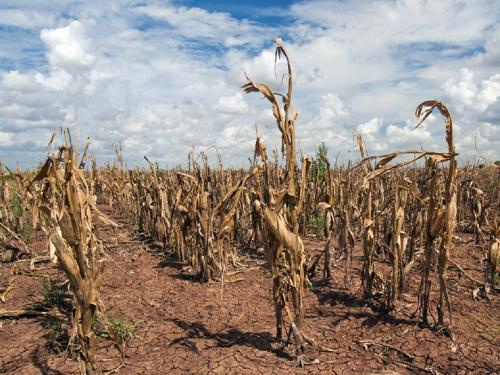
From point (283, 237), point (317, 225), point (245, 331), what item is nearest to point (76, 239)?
point (283, 237)

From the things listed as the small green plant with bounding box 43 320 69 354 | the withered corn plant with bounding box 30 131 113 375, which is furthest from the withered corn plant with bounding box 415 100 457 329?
the small green plant with bounding box 43 320 69 354

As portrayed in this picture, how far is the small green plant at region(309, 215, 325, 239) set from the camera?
26.4 ft

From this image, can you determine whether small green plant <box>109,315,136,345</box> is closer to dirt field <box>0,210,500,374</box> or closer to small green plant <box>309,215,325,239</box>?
dirt field <box>0,210,500,374</box>

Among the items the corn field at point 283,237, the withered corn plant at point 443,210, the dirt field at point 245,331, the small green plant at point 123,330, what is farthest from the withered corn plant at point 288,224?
the small green plant at point 123,330

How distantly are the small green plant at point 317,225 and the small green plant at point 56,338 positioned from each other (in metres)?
5.15

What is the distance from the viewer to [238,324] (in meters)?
4.40

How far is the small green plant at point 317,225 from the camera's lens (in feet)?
26.4

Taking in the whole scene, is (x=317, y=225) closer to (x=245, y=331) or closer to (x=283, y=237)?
(x=245, y=331)

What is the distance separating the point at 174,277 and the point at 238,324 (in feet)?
6.28

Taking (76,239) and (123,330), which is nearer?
(76,239)

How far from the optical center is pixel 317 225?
8242 mm

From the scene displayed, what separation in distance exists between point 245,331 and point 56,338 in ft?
6.32

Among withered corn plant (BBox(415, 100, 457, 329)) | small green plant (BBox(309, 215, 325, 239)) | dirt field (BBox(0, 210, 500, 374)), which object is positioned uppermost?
withered corn plant (BBox(415, 100, 457, 329))

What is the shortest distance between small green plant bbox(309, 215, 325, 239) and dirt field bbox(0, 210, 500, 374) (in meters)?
1.95
